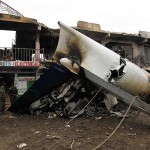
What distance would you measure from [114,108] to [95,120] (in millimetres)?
1878

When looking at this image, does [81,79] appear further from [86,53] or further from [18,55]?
[18,55]

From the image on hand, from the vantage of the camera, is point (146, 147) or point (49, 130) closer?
point (146, 147)

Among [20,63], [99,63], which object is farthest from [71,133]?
[20,63]

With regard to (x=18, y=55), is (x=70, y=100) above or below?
below

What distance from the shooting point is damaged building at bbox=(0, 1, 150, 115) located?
13.6 metres

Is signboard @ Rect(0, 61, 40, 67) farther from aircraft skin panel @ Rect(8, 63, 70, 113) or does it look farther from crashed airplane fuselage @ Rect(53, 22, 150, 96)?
crashed airplane fuselage @ Rect(53, 22, 150, 96)

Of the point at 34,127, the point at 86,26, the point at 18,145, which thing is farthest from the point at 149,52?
the point at 18,145

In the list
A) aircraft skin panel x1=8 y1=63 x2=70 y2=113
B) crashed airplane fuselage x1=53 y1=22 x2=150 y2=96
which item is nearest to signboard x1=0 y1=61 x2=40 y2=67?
aircraft skin panel x1=8 y1=63 x2=70 y2=113

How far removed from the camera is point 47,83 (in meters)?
13.6

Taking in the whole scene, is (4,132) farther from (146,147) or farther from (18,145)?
(146,147)

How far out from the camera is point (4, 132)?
10695 mm

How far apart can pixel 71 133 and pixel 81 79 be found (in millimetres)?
3900

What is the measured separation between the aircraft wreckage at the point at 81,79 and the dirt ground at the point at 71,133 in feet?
2.50

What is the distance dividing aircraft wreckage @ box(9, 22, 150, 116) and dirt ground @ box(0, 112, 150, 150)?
76 centimetres
